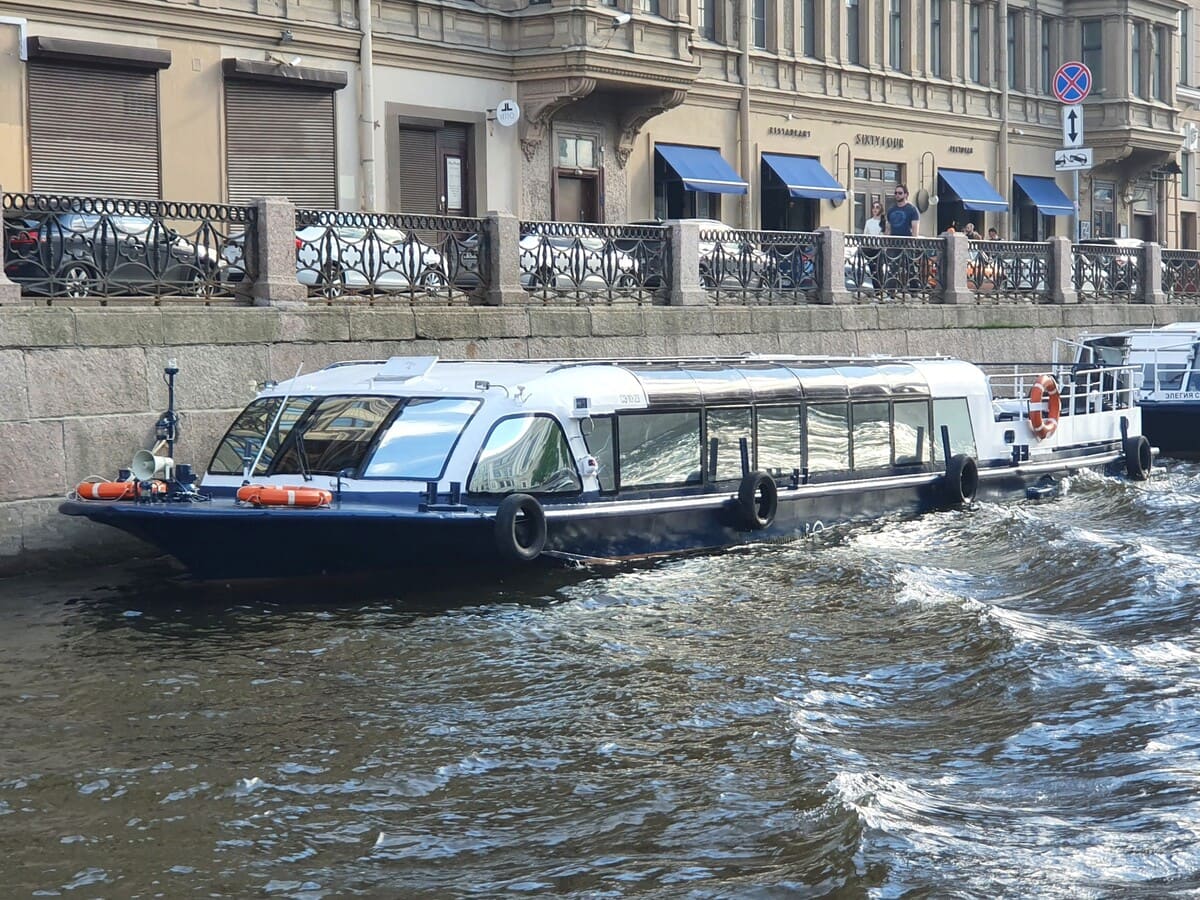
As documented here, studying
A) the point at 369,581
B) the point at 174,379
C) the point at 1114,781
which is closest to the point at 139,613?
the point at 369,581

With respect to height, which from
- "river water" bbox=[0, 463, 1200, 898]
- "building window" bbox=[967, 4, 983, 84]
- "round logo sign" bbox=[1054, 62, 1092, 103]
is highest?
"building window" bbox=[967, 4, 983, 84]

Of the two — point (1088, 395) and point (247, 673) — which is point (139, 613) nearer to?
point (247, 673)

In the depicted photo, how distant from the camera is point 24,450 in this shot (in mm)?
14477

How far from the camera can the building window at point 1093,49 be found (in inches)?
1693

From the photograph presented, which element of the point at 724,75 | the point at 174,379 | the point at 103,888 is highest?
the point at 724,75

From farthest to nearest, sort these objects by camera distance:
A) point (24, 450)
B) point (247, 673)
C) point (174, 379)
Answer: point (174, 379) < point (24, 450) < point (247, 673)

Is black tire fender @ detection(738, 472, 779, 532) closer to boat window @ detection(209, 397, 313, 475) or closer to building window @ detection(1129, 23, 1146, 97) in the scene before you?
boat window @ detection(209, 397, 313, 475)

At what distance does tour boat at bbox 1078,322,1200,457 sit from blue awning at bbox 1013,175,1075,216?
15026 mm

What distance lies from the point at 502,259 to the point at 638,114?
A: 12.2 m

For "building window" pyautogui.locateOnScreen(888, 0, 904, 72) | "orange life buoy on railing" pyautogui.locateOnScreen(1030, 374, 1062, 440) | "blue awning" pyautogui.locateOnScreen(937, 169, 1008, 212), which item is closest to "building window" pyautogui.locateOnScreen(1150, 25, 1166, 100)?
"blue awning" pyautogui.locateOnScreen(937, 169, 1008, 212)

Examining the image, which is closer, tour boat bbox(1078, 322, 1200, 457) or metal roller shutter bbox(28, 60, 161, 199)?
metal roller shutter bbox(28, 60, 161, 199)

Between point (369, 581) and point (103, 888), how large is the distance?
21.4 ft

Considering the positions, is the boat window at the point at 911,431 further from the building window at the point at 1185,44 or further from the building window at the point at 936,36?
the building window at the point at 1185,44

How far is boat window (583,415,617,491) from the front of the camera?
1468 cm
